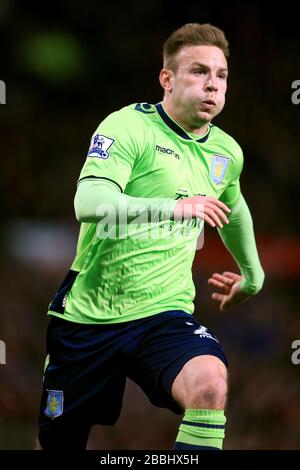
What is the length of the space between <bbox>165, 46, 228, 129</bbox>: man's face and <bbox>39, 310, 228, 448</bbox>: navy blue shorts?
852 millimetres

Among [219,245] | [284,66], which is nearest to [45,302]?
[219,245]

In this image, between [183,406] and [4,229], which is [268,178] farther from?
[183,406]

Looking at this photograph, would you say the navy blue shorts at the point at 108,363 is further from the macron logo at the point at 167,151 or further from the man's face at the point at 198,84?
the man's face at the point at 198,84

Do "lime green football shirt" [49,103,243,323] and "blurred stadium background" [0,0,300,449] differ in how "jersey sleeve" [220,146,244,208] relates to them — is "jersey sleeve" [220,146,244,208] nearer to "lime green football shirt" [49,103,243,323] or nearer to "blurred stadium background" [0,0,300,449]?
"lime green football shirt" [49,103,243,323]

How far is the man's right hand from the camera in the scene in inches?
146

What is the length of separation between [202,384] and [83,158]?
604 cm

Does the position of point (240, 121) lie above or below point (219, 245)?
above

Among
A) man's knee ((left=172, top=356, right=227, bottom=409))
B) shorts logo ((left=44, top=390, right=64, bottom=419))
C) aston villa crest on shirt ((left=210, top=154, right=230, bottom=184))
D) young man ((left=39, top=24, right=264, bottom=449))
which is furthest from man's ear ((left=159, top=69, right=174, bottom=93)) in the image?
shorts logo ((left=44, top=390, right=64, bottom=419))

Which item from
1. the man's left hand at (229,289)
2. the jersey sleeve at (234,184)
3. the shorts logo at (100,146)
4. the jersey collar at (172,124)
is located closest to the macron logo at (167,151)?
the jersey collar at (172,124)

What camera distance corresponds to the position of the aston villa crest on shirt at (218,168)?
4391mm

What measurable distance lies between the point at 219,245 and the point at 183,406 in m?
5.08

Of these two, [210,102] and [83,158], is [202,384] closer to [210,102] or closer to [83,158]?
[210,102]

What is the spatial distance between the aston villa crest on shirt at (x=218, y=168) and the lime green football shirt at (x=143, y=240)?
0.15 ft

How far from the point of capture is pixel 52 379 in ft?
14.3
